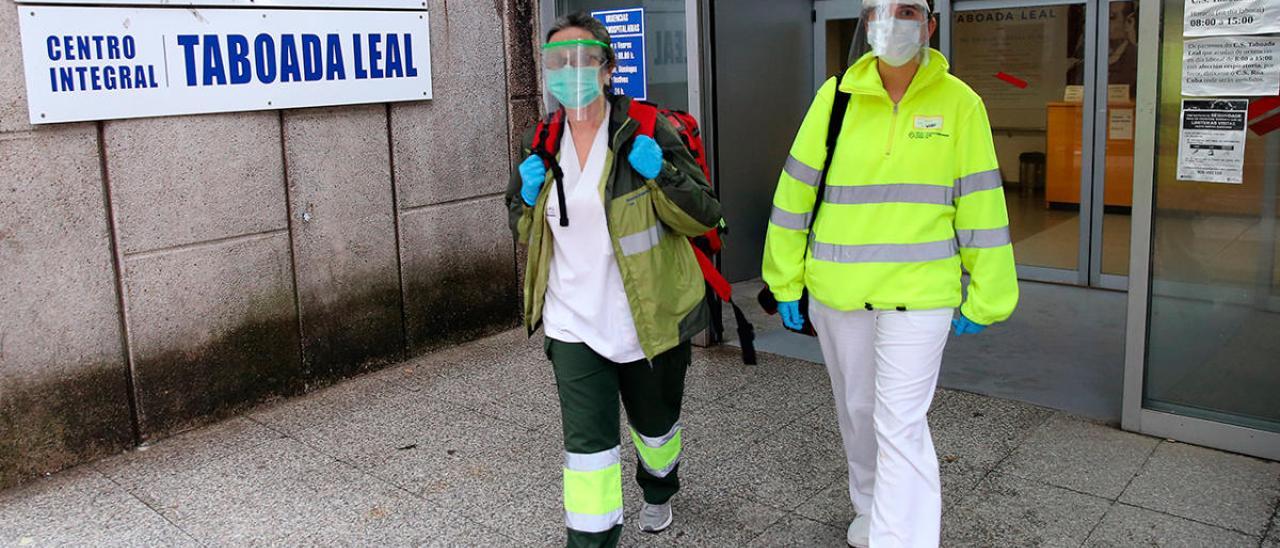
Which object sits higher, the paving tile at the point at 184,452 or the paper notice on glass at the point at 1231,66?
the paper notice on glass at the point at 1231,66

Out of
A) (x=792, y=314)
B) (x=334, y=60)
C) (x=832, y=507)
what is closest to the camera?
(x=792, y=314)

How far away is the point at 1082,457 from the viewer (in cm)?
479

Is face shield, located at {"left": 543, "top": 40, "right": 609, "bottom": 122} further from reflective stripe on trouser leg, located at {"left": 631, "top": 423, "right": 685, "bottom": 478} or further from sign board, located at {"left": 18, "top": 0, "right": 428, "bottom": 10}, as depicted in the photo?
sign board, located at {"left": 18, "top": 0, "right": 428, "bottom": 10}

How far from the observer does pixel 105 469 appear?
16.6ft

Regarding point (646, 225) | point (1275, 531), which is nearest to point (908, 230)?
point (646, 225)

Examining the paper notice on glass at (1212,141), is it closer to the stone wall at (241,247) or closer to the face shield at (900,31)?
the face shield at (900,31)

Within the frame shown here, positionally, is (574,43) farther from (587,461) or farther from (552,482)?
(552,482)

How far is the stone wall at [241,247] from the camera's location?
488 centimetres

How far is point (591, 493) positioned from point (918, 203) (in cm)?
134

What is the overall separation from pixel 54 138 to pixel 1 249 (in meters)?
0.51

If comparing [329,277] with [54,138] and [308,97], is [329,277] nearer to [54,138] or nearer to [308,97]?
[308,97]

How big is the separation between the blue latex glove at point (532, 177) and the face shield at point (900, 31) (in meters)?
1.10

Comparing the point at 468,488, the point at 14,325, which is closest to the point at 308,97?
the point at 14,325

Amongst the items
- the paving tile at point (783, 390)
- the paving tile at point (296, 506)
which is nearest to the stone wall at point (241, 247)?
the paving tile at point (296, 506)
